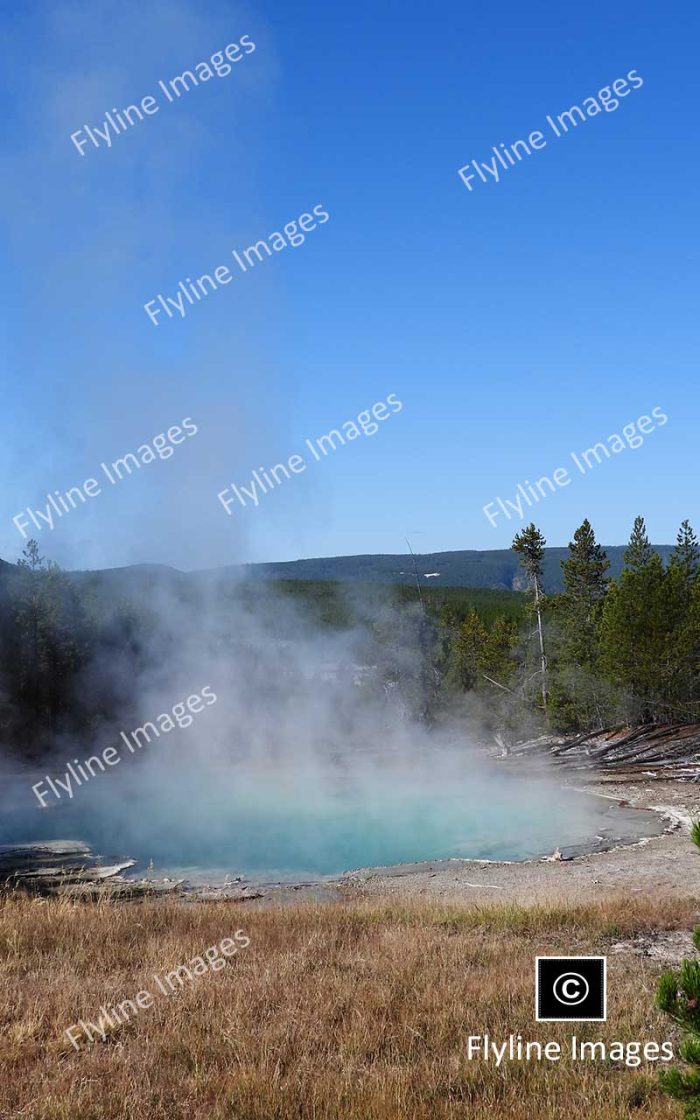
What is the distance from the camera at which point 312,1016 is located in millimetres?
5129

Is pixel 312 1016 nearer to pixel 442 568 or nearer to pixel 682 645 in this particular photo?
pixel 682 645

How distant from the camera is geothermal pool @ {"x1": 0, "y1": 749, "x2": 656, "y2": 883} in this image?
13500 mm

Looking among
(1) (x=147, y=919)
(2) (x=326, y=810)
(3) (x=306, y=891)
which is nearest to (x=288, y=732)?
(2) (x=326, y=810)

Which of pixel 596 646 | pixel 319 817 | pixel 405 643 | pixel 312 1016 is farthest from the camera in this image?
pixel 405 643

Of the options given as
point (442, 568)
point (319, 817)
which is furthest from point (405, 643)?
point (442, 568)

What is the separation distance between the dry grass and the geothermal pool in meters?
4.75

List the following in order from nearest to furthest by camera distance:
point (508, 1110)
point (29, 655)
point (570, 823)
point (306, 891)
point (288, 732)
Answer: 1. point (508, 1110)
2. point (306, 891)
3. point (570, 823)
4. point (288, 732)
5. point (29, 655)

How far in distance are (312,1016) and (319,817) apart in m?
11.8

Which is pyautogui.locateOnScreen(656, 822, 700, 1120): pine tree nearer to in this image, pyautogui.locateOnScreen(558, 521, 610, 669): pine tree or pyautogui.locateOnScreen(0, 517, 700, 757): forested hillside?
pyautogui.locateOnScreen(0, 517, 700, 757): forested hillside

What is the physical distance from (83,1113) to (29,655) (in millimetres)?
22512

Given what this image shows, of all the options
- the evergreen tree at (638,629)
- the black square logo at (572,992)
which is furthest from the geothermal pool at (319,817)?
the black square logo at (572,992)

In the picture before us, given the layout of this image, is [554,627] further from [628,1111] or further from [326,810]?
[628,1111]

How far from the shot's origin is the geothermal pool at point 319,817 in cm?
1350

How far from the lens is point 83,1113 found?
12.9 ft
